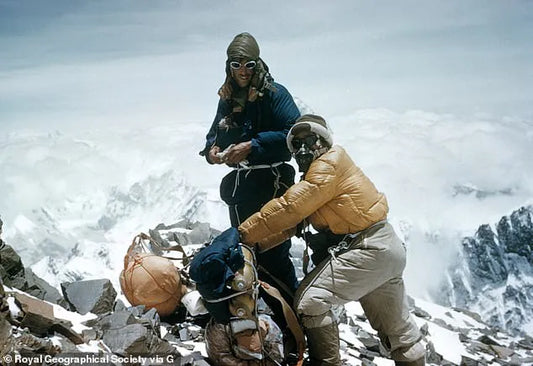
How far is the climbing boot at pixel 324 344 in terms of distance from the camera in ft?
18.6

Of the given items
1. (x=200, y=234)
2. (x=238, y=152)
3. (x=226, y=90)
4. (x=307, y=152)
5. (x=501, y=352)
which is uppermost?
(x=226, y=90)

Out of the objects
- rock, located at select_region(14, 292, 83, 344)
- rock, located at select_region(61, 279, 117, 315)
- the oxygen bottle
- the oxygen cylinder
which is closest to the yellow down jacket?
the oxygen cylinder

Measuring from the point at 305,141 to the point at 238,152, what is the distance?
1062 mm

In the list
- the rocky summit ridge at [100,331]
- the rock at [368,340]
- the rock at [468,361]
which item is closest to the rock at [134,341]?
the rocky summit ridge at [100,331]

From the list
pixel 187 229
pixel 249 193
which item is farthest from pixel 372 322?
pixel 187 229

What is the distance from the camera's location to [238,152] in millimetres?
6664

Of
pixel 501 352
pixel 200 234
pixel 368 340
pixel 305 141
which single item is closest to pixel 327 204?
pixel 305 141

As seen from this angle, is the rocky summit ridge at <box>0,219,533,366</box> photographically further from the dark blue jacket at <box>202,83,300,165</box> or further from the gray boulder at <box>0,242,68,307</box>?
the dark blue jacket at <box>202,83,300,165</box>

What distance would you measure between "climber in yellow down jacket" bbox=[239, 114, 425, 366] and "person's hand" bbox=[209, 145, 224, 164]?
50.4 inches

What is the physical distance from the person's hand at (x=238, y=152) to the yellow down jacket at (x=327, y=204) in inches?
45.2

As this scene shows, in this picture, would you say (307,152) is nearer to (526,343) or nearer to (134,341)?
(134,341)

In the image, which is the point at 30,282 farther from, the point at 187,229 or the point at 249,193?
the point at 187,229

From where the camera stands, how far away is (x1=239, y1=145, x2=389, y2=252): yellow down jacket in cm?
555

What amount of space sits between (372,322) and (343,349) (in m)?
2.13
